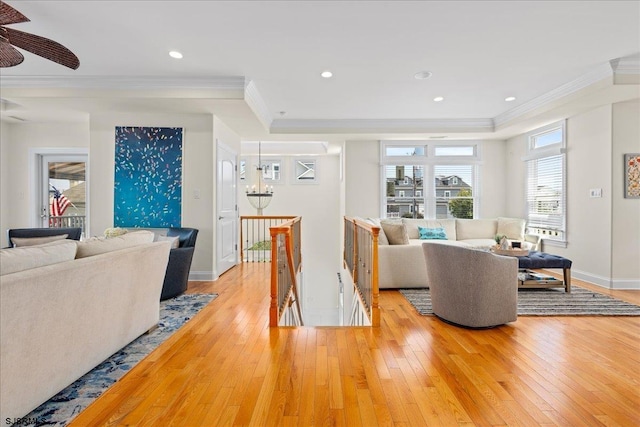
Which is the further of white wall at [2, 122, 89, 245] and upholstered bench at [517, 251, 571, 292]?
white wall at [2, 122, 89, 245]

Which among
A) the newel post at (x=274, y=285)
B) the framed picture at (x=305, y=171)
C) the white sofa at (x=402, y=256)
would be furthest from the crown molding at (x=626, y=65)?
the framed picture at (x=305, y=171)

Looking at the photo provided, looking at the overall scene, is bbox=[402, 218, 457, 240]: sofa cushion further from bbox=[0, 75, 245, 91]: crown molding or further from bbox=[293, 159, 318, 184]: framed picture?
→ bbox=[0, 75, 245, 91]: crown molding

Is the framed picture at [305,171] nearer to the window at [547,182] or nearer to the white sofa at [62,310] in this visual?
the window at [547,182]

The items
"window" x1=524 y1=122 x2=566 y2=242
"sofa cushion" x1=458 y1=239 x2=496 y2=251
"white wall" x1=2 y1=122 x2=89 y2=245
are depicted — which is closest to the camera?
"window" x1=524 y1=122 x2=566 y2=242

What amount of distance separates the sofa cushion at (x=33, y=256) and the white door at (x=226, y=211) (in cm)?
294

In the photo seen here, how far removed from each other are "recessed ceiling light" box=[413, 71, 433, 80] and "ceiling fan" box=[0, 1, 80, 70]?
3553 millimetres

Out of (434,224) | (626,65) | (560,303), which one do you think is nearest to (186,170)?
(434,224)

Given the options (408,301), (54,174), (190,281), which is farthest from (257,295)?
(54,174)

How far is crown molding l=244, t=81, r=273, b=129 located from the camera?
410cm

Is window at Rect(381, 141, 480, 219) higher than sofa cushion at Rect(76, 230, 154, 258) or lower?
higher

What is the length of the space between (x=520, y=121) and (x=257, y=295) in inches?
205

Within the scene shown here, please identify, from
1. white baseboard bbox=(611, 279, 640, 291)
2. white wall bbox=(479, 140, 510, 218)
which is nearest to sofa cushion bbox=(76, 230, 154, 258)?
white baseboard bbox=(611, 279, 640, 291)

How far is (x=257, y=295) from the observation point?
4082mm

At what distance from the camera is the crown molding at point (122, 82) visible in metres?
3.96
